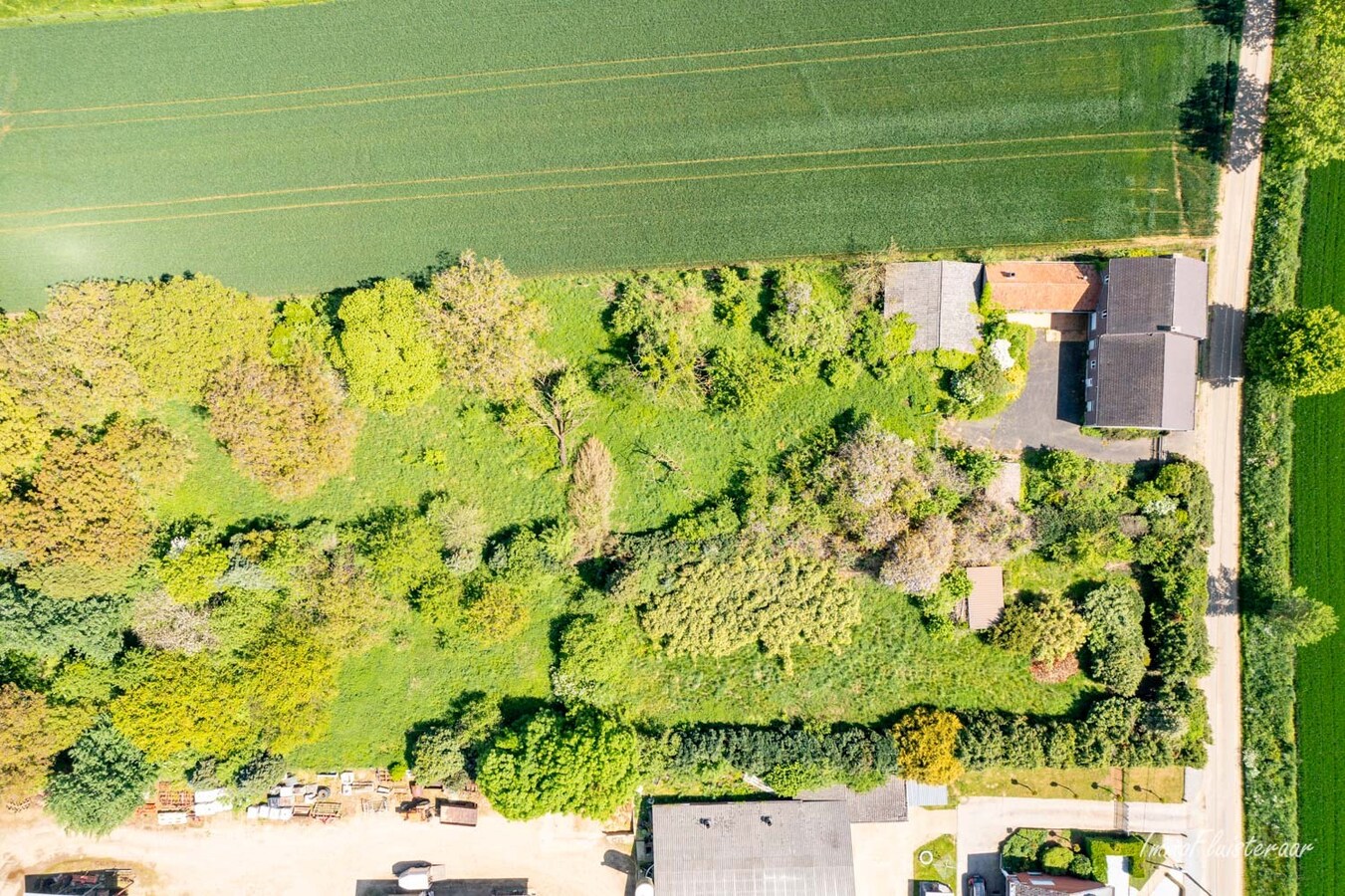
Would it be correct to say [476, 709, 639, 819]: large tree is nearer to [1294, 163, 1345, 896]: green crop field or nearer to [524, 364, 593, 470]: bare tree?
[524, 364, 593, 470]: bare tree

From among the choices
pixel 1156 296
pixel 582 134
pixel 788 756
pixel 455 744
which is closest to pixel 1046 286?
pixel 1156 296

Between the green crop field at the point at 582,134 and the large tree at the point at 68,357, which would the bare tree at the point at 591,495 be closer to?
the green crop field at the point at 582,134

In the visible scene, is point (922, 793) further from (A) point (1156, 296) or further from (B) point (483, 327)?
(B) point (483, 327)

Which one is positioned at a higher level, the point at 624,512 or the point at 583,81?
the point at 583,81

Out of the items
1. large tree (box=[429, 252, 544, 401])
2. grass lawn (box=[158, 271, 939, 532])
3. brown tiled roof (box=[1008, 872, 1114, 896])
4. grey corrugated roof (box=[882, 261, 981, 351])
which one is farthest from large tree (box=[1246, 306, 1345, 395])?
large tree (box=[429, 252, 544, 401])

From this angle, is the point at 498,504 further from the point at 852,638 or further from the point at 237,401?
the point at 852,638
